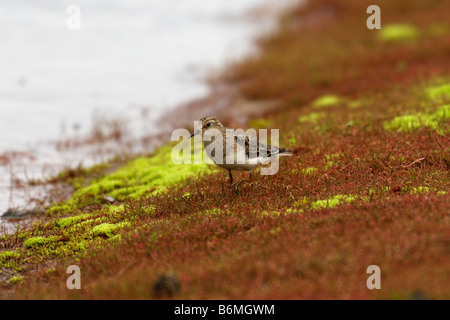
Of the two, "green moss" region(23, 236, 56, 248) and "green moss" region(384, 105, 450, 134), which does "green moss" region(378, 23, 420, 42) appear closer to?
"green moss" region(384, 105, 450, 134)

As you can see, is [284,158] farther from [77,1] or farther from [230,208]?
[77,1]

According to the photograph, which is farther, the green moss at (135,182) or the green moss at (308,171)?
the green moss at (135,182)

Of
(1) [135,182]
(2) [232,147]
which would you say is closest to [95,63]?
(1) [135,182]

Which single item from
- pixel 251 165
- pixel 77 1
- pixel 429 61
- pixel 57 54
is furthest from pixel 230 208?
pixel 77 1

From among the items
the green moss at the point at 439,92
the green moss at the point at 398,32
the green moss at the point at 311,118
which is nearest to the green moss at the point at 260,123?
the green moss at the point at 311,118

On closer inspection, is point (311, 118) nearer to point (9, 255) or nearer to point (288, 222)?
point (288, 222)

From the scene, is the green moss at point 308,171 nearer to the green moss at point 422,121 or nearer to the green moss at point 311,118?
the green moss at point 422,121

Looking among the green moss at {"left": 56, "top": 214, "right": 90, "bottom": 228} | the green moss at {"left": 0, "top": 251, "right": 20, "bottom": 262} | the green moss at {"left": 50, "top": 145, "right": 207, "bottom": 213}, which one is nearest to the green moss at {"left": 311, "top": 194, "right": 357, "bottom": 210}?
the green moss at {"left": 50, "top": 145, "right": 207, "bottom": 213}
